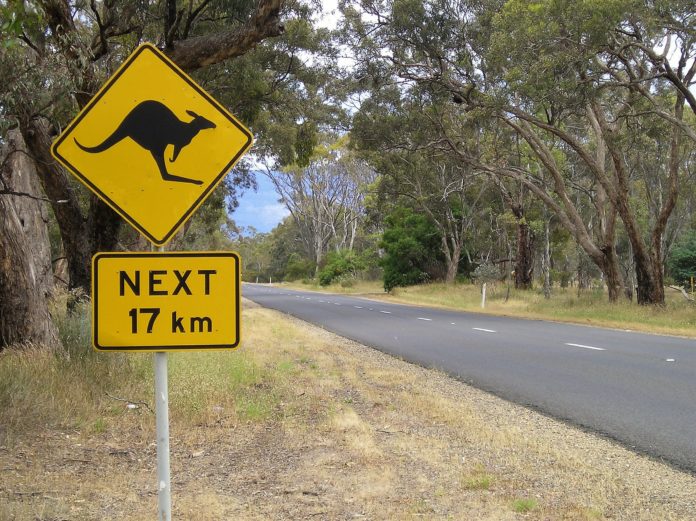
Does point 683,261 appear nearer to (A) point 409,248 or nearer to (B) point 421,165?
(A) point 409,248

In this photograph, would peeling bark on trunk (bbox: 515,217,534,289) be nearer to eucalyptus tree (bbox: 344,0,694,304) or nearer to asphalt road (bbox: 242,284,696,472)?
eucalyptus tree (bbox: 344,0,694,304)

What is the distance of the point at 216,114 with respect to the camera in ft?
11.0

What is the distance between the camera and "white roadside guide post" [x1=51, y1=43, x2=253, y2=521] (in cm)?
307

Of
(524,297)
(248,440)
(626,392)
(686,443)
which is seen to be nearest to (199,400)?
(248,440)

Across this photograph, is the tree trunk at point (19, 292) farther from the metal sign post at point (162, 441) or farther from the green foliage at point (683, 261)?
the green foliage at point (683, 261)

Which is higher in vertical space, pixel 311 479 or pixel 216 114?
pixel 216 114

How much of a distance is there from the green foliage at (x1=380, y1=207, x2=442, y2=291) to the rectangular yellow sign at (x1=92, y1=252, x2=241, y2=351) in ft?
129

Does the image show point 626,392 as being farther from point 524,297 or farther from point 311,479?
point 524,297

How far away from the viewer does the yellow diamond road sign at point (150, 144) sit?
3.23 meters

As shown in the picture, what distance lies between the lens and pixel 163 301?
309cm

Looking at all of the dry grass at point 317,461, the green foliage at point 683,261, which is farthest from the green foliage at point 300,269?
the dry grass at point 317,461

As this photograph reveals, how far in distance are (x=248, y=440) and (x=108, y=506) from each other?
1791mm

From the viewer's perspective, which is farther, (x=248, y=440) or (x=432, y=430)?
(x=432, y=430)

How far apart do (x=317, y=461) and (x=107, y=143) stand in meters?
3.20
